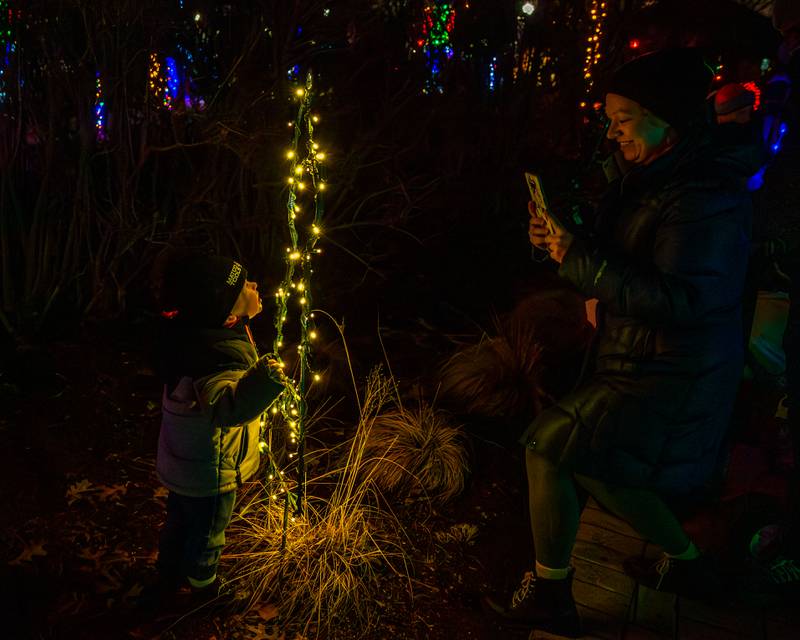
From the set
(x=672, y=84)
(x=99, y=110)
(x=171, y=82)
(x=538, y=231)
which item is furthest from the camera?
(x=171, y=82)

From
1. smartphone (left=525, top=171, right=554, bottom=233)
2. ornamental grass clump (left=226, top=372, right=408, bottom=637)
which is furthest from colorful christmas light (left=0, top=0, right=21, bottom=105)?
smartphone (left=525, top=171, right=554, bottom=233)

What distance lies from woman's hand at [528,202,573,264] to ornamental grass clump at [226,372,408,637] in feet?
5.07

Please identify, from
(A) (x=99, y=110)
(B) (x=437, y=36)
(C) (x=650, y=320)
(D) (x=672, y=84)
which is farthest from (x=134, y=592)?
(B) (x=437, y=36)

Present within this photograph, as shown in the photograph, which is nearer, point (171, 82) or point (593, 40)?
point (171, 82)

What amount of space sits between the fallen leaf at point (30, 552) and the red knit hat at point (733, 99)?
12.3ft

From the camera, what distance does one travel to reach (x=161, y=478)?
2686 millimetres

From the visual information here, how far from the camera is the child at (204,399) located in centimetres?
250

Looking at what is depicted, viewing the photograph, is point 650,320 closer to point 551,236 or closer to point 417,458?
point 551,236

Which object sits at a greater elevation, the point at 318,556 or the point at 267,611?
the point at 318,556

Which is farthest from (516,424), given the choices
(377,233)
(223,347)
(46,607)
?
(377,233)

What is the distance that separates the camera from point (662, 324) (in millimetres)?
2316

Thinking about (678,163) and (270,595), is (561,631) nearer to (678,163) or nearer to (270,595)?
(270,595)

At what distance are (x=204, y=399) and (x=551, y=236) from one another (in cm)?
139

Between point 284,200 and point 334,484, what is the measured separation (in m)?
3.34
